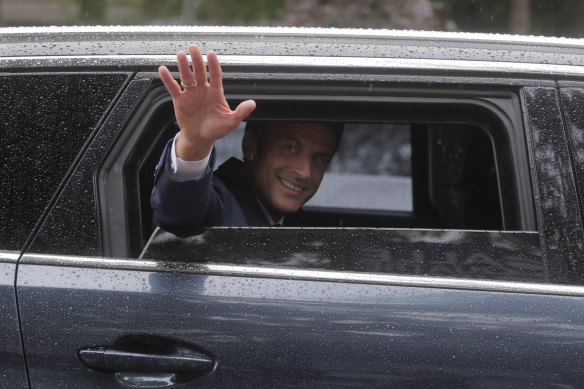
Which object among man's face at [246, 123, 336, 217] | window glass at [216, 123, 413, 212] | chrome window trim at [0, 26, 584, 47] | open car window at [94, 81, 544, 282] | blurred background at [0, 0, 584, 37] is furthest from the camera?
blurred background at [0, 0, 584, 37]

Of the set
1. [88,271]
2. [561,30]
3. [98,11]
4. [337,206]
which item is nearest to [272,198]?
[337,206]

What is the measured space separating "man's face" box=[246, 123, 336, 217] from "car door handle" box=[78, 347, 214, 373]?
1004 millimetres

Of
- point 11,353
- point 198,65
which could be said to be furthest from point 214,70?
point 11,353

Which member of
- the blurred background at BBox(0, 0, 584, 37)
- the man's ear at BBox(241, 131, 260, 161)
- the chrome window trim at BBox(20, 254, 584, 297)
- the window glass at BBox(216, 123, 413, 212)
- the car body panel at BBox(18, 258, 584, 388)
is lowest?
the car body panel at BBox(18, 258, 584, 388)

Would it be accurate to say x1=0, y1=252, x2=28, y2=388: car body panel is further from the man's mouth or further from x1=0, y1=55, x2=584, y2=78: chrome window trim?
the man's mouth

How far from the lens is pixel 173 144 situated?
2.15 meters

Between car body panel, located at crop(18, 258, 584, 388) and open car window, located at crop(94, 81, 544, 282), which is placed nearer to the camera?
car body panel, located at crop(18, 258, 584, 388)

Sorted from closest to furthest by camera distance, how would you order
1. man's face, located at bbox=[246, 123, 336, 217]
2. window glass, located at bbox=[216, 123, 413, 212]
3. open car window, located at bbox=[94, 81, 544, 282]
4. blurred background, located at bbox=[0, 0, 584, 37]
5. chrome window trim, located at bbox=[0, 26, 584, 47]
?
open car window, located at bbox=[94, 81, 544, 282] < chrome window trim, located at bbox=[0, 26, 584, 47] < man's face, located at bbox=[246, 123, 336, 217] < window glass, located at bbox=[216, 123, 413, 212] < blurred background, located at bbox=[0, 0, 584, 37]

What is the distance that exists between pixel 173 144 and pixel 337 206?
1.44 metres

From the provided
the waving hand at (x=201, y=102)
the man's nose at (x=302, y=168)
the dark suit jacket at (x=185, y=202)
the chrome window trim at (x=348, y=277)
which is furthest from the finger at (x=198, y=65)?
the man's nose at (x=302, y=168)

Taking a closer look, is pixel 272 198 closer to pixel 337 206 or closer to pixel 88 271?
pixel 337 206

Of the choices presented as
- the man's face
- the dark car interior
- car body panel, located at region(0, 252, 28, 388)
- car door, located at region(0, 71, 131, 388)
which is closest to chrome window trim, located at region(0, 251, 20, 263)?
car door, located at region(0, 71, 131, 388)

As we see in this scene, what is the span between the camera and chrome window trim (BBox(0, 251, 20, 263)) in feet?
6.61

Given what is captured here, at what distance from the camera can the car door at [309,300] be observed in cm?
188
